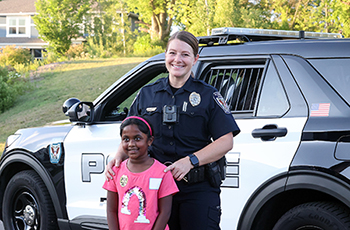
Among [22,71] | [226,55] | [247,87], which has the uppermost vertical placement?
[226,55]

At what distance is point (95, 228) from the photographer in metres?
3.91

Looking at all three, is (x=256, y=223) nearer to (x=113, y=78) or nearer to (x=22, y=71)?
(x=113, y=78)

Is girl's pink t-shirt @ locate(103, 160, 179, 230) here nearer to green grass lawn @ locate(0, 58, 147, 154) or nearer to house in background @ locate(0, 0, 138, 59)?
green grass lawn @ locate(0, 58, 147, 154)

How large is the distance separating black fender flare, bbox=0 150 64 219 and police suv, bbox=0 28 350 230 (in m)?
0.04

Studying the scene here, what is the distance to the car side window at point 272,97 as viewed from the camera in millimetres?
3161

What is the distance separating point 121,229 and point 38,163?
80.3 inches

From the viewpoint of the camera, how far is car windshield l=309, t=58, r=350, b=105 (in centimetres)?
295

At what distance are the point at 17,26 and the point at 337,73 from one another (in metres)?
42.4

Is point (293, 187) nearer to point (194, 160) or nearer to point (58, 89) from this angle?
point (194, 160)

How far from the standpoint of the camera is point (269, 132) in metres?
3.08

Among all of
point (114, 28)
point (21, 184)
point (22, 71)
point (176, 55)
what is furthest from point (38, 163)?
point (114, 28)

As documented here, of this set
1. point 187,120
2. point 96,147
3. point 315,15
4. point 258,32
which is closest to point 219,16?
point 315,15

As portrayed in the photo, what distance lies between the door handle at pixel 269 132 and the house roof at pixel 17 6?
40.1 meters

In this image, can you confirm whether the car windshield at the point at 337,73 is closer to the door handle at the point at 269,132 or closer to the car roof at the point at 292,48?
the car roof at the point at 292,48
